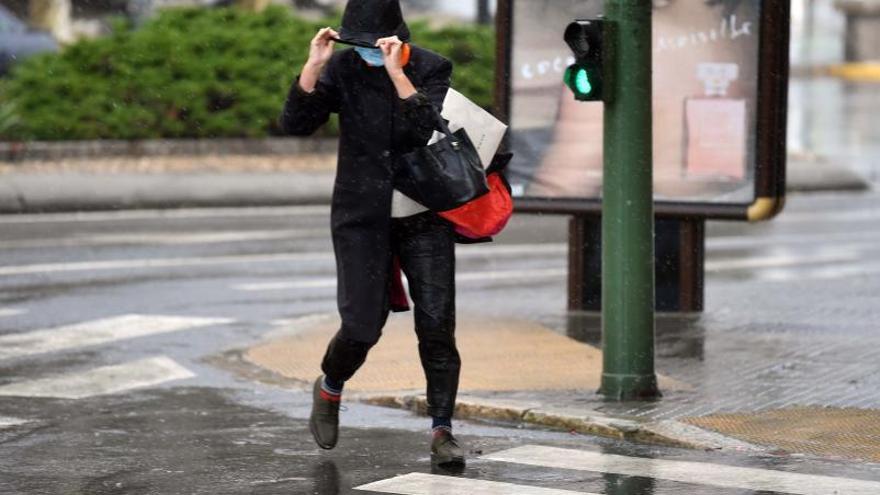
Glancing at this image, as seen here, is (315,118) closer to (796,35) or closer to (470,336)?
(470,336)

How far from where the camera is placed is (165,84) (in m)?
23.2

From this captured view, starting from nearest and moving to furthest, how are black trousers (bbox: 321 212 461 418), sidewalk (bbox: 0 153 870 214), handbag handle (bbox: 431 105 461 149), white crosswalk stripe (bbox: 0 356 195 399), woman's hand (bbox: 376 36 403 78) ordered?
woman's hand (bbox: 376 36 403 78), handbag handle (bbox: 431 105 461 149), black trousers (bbox: 321 212 461 418), white crosswalk stripe (bbox: 0 356 195 399), sidewalk (bbox: 0 153 870 214)

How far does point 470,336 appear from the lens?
39.3ft

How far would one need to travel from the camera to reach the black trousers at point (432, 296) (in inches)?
321

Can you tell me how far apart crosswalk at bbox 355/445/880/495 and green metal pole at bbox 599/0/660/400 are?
3.93ft

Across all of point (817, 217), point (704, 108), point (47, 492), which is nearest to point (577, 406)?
point (47, 492)

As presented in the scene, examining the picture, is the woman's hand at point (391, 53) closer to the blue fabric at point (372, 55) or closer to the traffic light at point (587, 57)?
the blue fabric at point (372, 55)

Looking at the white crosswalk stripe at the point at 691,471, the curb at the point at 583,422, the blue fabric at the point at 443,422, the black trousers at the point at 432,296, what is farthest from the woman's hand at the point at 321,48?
the curb at the point at 583,422

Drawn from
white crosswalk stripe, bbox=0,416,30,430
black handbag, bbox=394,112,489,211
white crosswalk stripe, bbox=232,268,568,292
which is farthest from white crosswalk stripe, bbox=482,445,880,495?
white crosswalk stripe, bbox=232,268,568,292

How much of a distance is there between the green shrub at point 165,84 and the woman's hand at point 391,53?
15.0m

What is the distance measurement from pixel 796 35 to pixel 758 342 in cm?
4320

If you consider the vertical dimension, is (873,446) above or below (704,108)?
below

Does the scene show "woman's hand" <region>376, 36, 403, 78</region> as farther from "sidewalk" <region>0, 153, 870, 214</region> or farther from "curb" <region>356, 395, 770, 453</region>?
"sidewalk" <region>0, 153, 870, 214</region>

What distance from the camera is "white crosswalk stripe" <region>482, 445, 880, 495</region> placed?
768 centimetres
